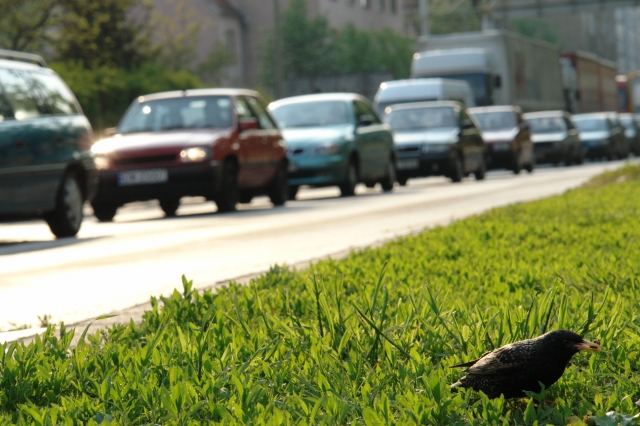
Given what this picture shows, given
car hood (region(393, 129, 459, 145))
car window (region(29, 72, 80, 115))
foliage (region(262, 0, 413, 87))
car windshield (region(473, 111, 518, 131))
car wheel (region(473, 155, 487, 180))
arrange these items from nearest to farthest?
car window (region(29, 72, 80, 115))
car hood (region(393, 129, 459, 145))
car wheel (region(473, 155, 487, 180))
car windshield (region(473, 111, 518, 131))
foliage (region(262, 0, 413, 87))

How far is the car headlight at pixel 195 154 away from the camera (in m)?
16.9

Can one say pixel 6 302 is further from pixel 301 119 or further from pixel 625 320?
pixel 301 119

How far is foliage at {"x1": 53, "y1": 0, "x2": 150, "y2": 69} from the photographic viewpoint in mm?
34125

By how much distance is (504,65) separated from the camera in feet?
126

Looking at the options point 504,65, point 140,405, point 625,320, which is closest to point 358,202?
point 625,320

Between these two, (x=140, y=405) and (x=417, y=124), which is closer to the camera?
(x=140, y=405)

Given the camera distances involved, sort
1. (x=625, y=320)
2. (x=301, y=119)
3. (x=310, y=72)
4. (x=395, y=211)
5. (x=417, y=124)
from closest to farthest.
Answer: (x=625, y=320)
(x=395, y=211)
(x=301, y=119)
(x=417, y=124)
(x=310, y=72)

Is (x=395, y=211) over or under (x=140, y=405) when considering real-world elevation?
under

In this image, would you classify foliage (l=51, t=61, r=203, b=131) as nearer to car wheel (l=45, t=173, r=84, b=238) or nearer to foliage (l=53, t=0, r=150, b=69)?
foliage (l=53, t=0, r=150, b=69)

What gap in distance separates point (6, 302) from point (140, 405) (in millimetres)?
4145

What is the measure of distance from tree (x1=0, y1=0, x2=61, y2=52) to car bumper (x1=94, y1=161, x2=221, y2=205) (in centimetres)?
1530

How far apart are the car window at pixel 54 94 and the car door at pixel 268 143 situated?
4776mm

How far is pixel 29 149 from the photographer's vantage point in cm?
1266

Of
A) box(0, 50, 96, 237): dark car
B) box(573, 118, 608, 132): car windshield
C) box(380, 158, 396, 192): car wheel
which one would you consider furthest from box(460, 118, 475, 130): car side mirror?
box(573, 118, 608, 132): car windshield
